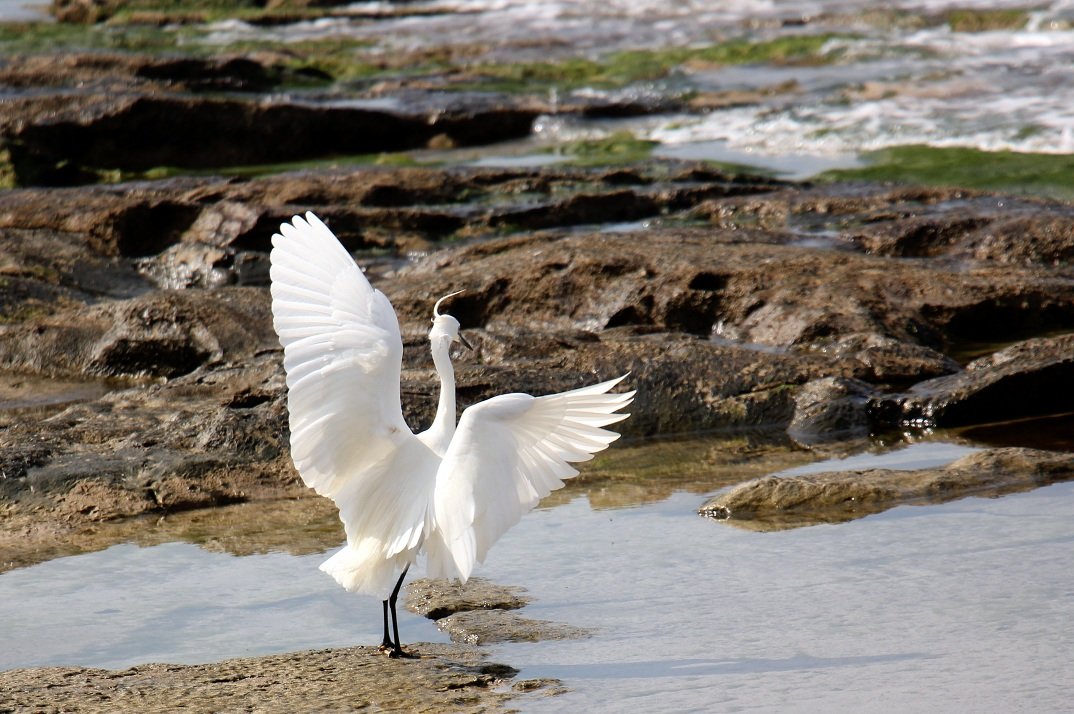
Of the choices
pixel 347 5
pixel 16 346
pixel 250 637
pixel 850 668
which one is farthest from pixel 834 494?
pixel 347 5

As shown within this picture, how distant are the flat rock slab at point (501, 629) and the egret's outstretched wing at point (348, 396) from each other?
43 cm

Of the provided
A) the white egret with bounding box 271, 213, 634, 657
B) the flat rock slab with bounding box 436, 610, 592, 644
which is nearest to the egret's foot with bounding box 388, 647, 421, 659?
the white egret with bounding box 271, 213, 634, 657

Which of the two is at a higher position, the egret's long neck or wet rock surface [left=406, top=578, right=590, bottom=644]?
the egret's long neck

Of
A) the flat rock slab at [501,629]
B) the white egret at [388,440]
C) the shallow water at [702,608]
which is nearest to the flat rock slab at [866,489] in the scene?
the shallow water at [702,608]

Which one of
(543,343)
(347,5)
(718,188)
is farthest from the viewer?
(347,5)

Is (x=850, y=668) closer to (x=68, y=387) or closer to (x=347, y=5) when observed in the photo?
(x=68, y=387)

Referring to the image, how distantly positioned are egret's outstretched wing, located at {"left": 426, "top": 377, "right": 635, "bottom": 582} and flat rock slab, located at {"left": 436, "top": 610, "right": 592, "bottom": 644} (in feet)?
1.05

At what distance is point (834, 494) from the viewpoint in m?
5.59

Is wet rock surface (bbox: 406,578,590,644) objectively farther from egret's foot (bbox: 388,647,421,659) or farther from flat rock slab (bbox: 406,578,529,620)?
egret's foot (bbox: 388,647,421,659)

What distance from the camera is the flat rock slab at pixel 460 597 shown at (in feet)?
15.5

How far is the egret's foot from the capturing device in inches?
164

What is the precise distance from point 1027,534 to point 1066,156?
9748 millimetres

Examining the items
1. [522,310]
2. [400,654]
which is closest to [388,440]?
[400,654]

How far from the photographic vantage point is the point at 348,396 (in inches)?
167
